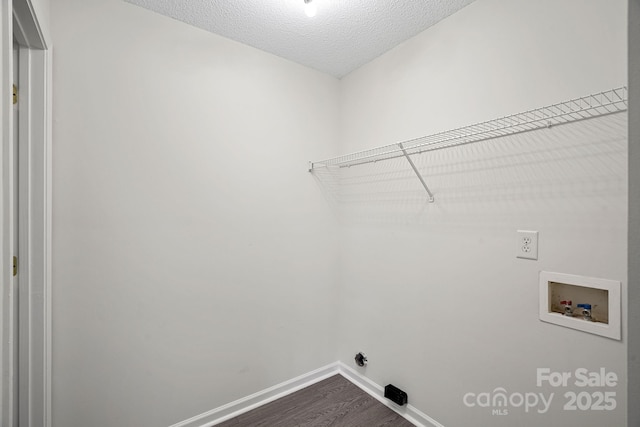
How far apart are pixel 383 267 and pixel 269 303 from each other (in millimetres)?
841

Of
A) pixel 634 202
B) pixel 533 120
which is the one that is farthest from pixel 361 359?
pixel 634 202

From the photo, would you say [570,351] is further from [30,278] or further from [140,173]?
[30,278]

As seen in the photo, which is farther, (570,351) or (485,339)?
(485,339)

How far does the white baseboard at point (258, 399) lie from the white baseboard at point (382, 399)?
0.12 m

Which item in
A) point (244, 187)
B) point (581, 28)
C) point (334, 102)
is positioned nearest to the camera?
point (581, 28)

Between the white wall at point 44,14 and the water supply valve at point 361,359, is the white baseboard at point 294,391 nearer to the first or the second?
the water supply valve at point 361,359

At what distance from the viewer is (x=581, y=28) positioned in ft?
3.76

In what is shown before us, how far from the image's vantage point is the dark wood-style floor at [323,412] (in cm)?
177

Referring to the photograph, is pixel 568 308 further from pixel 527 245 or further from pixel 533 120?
pixel 533 120

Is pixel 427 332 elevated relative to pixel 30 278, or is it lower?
lower

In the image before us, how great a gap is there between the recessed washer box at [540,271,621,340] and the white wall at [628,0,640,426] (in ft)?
2.82

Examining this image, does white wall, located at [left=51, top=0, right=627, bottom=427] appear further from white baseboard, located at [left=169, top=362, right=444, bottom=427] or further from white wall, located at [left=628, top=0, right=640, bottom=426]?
white wall, located at [left=628, top=0, right=640, bottom=426]

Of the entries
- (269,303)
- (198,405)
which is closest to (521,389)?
(269,303)

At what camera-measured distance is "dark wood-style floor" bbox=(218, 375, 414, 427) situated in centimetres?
177
